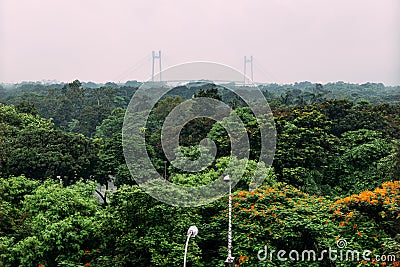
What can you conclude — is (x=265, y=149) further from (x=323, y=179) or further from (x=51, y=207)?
(x=51, y=207)

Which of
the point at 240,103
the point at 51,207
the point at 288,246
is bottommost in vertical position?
the point at 288,246

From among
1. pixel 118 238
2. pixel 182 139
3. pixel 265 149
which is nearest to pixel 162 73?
pixel 118 238

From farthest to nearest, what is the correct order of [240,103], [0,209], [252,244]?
[240,103] < [0,209] < [252,244]

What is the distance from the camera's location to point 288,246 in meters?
8.47

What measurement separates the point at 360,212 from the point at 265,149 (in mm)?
5889

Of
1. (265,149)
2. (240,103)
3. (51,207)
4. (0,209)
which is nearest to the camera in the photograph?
(51,207)

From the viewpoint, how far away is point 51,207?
29.1 feet

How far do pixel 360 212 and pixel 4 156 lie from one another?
35.8ft

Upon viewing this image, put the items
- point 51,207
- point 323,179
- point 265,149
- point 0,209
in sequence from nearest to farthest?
1. point 51,207
2. point 0,209
3. point 265,149
4. point 323,179

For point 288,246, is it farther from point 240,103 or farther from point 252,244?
point 240,103

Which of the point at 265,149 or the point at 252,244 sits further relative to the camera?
the point at 265,149

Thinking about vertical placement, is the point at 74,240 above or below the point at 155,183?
below

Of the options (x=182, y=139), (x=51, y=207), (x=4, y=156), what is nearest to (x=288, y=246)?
(x=51, y=207)

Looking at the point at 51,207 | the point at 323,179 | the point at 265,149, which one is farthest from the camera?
the point at 323,179
